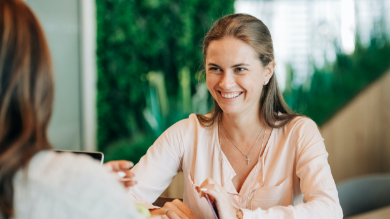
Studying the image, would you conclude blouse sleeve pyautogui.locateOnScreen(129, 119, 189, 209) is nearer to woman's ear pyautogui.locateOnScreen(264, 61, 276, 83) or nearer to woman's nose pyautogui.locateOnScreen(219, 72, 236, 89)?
woman's nose pyautogui.locateOnScreen(219, 72, 236, 89)

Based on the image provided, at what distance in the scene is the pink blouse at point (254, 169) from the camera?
50.9 inches

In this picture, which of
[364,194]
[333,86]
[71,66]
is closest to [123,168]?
[364,194]

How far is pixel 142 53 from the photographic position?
12.0 feet

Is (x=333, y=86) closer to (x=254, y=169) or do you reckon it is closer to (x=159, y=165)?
(x=254, y=169)

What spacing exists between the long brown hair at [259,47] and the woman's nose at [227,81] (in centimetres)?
17

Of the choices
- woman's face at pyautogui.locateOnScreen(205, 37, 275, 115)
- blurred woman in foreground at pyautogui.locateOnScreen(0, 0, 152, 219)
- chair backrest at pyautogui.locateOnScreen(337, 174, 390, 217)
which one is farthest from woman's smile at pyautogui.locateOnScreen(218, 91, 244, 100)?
chair backrest at pyautogui.locateOnScreen(337, 174, 390, 217)

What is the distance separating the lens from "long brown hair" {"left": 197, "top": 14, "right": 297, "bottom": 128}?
1472mm

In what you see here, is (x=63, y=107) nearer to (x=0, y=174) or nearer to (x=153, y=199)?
(x=153, y=199)

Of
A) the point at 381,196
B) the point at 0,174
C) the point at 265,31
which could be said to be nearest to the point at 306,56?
the point at 381,196

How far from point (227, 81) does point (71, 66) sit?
242 cm

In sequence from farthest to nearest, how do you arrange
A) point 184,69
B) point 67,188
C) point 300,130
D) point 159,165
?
point 184,69, point 159,165, point 300,130, point 67,188

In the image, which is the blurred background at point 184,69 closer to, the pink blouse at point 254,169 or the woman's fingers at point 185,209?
the pink blouse at point 254,169

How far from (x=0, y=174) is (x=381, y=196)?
8.32 ft

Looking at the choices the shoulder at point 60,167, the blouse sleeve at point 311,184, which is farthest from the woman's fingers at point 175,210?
the shoulder at point 60,167
